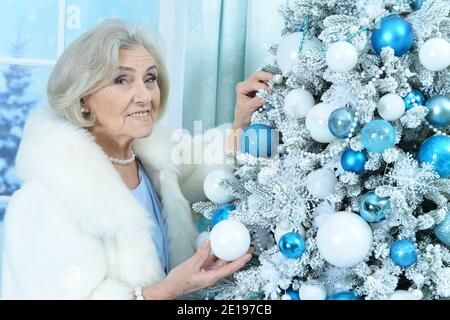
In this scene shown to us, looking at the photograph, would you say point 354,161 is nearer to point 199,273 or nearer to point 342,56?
point 342,56

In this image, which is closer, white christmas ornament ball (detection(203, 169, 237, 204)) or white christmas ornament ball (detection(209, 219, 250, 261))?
white christmas ornament ball (detection(209, 219, 250, 261))

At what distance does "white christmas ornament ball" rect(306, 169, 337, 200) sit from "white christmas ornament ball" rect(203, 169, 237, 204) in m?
0.21

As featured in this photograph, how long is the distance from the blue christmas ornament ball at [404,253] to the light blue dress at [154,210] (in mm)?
566

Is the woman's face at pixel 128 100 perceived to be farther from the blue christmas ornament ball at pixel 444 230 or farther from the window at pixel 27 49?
the blue christmas ornament ball at pixel 444 230

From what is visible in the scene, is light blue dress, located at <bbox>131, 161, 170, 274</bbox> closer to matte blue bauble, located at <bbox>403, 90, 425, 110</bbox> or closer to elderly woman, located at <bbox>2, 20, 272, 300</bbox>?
elderly woman, located at <bbox>2, 20, 272, 300</bbox>

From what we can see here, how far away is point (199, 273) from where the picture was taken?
3.43ft

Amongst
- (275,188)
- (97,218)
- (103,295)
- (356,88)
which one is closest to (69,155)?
(97,218)

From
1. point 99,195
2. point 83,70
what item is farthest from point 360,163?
point 83,70

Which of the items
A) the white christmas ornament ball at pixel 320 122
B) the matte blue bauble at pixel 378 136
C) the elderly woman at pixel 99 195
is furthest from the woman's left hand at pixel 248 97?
the matte blue bauble at pixel 378 136

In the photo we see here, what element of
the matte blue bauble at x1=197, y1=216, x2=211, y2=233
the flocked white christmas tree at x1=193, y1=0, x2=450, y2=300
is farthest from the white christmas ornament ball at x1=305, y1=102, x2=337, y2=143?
the matte blue bauble at x1=197, y1=216, x2=211, y2=233

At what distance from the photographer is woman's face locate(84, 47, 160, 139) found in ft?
3.85

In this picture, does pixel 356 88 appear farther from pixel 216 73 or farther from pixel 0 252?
pixel 0 252

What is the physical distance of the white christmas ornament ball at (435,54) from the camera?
2.81 ft
